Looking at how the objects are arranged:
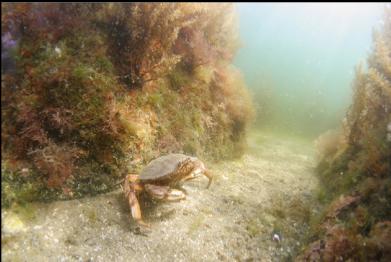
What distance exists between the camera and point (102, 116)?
4.02m

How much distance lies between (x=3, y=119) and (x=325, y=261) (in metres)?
4.75

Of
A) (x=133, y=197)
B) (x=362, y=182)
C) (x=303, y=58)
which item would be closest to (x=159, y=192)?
(x=133, y=197)

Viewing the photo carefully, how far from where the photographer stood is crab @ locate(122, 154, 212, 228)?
384 cm

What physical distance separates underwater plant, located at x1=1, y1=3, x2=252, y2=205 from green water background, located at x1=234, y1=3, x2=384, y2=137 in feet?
24.6

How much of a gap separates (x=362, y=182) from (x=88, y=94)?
5.17m

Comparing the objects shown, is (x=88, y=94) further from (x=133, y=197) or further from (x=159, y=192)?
(x=159, y=192)

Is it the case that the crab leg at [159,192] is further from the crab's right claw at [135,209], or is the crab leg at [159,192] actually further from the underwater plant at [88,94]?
the underwater plant at [88,94]

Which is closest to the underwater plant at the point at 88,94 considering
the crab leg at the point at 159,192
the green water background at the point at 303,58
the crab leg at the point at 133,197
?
the crab leg at the point at 133,197

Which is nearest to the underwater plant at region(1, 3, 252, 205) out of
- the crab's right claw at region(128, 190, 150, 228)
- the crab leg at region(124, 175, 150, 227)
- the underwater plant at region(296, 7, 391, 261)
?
the crab leg at region(124, 175, 150, 227)

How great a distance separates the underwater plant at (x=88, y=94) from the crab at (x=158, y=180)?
0.49 metres

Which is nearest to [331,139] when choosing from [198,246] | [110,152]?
[198,246]

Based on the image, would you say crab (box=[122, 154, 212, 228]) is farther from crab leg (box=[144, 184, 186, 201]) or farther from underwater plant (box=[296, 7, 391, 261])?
underwater plant (box=[296, 7, 391, 261])

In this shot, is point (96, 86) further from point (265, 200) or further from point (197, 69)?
point (265, 200)

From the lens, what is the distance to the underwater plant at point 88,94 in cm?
338
